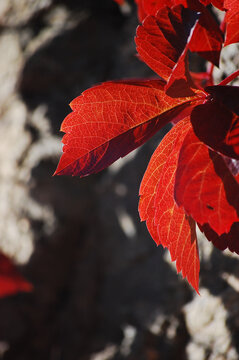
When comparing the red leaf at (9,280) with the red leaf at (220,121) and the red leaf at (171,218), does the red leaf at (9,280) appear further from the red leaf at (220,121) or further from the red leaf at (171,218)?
the red leaf at (220,121)

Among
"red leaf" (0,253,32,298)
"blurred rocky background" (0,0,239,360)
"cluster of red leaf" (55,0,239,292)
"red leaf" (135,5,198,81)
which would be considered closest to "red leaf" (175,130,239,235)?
"cluster of red leaf" (55,0,239,292)

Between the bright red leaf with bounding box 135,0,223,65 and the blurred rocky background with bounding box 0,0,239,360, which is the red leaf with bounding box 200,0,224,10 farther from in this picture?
the blurred rocky background with bounding box 0,0,239,360

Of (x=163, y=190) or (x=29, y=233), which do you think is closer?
(x=163, y=190)

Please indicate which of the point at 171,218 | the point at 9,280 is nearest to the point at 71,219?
the point at 9,280

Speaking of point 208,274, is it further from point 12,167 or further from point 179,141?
point 12,167

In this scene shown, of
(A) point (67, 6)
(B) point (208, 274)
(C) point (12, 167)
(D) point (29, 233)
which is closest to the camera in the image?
(B) point (208, 274)

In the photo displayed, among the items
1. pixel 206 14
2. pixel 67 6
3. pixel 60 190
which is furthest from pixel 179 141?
pixel 67 6
